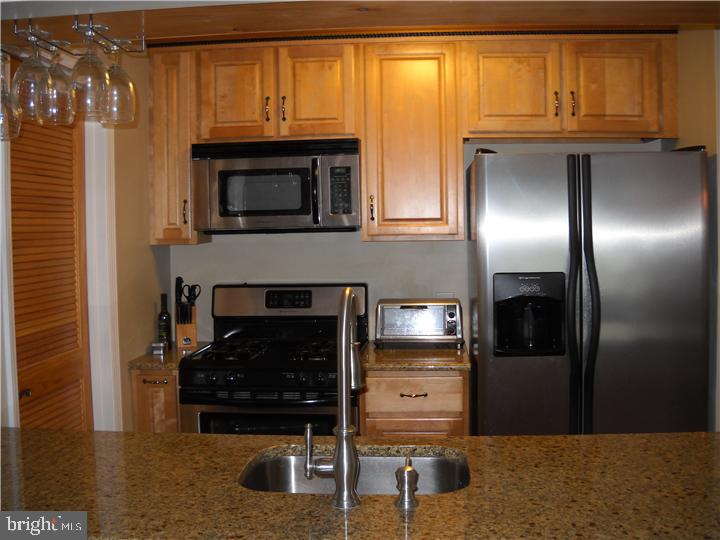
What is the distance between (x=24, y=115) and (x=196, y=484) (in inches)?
34.6

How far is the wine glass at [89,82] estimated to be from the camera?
59.2 inches

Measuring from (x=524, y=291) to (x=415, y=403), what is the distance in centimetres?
68

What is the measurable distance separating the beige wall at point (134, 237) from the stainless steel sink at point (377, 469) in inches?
65.6

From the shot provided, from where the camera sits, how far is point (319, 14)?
159 centimetres

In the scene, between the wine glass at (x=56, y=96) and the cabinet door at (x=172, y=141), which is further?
the cabinet door at (x=172, y=141)

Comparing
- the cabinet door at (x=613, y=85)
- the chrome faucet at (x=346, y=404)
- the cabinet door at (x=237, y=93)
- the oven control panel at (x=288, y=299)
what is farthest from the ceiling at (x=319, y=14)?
the oven control panel at (x=288, y=299)

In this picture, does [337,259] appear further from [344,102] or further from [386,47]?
[386,47]

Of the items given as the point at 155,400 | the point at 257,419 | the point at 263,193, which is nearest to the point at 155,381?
the point at 155,400

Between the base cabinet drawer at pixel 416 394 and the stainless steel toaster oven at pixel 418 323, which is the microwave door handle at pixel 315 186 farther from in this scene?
the base cabinet drawer at pixel 416 394

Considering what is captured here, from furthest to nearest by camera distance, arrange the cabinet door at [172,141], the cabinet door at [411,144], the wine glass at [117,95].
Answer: the cabinet door at [172,141]
the cabinet door at [411,144]
the wine glass at [117,95]

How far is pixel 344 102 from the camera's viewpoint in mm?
3215

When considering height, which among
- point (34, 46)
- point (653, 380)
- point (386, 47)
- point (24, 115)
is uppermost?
point (386, 47)

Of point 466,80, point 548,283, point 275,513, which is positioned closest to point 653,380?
point 548,283

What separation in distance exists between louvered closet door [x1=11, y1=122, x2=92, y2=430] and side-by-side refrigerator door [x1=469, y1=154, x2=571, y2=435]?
168 cm
